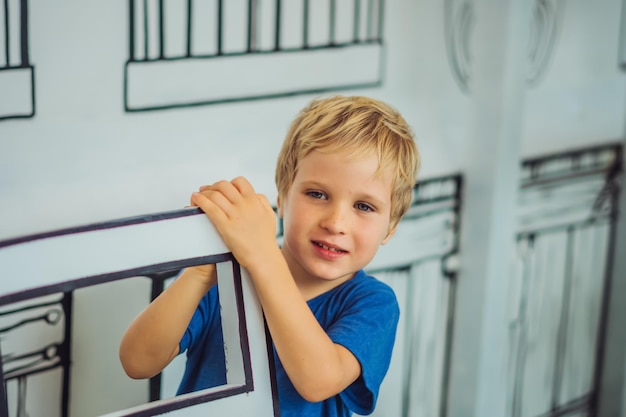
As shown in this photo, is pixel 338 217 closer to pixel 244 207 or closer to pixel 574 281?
pixel 244 207

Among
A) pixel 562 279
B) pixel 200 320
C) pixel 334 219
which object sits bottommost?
pixel 562 279

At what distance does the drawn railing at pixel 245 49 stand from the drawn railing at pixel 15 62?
135mm

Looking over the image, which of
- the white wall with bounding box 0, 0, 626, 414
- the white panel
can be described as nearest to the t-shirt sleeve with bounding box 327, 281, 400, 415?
the white wall with bounding box 0, 0, 626, 414

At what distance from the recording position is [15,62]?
971 millimetres

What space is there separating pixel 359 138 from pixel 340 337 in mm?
217

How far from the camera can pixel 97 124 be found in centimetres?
105

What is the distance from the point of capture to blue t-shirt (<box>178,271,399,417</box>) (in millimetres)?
875

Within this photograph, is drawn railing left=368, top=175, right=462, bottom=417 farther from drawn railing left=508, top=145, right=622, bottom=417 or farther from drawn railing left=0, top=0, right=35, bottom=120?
drawn railing left=0, top=0, right=35, bottom=120

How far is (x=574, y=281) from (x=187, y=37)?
114cm

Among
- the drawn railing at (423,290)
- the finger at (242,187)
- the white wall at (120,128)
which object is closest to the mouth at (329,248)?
the finger at (242,187)

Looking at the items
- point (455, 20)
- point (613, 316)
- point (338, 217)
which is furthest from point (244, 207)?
point (613, 316)

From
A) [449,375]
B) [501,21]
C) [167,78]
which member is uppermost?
[501,21]

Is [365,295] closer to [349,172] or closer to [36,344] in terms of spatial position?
[349,172]

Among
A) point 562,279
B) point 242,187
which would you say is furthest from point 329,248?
point 562,279
